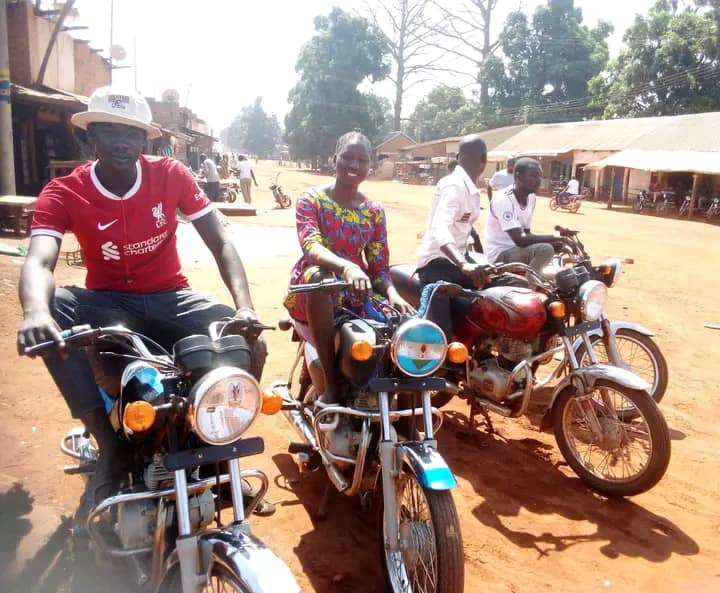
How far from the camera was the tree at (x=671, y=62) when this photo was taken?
32.3 meters

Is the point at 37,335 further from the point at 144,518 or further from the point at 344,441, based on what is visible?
the point at 344,441

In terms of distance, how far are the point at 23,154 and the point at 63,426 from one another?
43.6 ft

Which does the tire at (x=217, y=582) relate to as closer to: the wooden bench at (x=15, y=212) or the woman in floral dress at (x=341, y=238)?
the woman in floral dress at (x=341, y=238)

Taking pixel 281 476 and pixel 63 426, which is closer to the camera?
Result: pixel 281 476

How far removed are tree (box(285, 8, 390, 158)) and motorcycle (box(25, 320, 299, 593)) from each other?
144ft

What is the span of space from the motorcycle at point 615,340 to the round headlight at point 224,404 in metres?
2.47

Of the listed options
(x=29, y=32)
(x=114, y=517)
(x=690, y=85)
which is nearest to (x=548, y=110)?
(x=690, y=85)

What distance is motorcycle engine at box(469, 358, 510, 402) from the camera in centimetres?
376

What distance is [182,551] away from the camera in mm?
1832

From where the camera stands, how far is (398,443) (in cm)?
251

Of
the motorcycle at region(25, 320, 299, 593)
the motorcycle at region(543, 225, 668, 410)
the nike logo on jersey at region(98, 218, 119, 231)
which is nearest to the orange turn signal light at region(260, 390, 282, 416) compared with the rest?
the motorcycle at region(25, 320, 299, 593)

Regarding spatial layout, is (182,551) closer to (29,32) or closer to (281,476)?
(281,476)

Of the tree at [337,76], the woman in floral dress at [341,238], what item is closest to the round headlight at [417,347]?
the woman in floral dress at [341,238]

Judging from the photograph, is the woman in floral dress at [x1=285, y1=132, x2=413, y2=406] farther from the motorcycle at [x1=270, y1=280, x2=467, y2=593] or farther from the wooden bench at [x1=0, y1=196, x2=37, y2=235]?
the wooden bench at [x1=0, y1=196, x2=37, y2=235]
